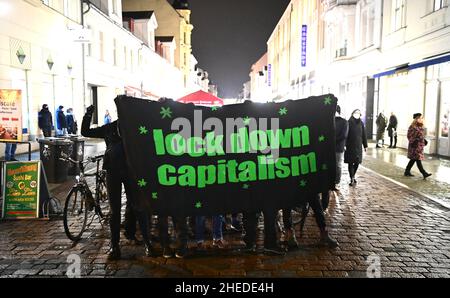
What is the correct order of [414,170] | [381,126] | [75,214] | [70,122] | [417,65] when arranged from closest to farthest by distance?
[75,214]
[414,170]
[417,65]
[381,126]
[70,122]

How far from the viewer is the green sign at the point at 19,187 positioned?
7238 millimetres

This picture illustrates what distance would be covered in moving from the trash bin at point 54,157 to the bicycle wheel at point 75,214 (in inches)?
169

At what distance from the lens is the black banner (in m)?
5.26

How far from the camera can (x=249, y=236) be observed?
18.9ft

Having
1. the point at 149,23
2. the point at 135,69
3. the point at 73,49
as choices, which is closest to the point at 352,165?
the point at 73,49

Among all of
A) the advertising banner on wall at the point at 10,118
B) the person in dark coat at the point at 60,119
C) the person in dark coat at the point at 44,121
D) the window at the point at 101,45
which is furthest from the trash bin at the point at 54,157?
the window at the point at 101,45

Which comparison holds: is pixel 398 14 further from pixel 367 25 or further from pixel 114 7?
pixel 114 7

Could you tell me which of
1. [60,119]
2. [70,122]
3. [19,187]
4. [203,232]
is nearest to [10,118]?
[19,187]

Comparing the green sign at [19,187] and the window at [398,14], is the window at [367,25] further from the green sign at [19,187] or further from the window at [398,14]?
the green sign at [19,187]

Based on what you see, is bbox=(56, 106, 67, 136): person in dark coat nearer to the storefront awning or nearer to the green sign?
the green sign

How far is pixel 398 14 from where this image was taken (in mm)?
19828

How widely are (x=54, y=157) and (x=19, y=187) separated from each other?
11.8 feet

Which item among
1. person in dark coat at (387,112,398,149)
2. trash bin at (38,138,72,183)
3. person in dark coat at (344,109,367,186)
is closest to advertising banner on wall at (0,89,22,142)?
trash bin at (38,138,72,183)
